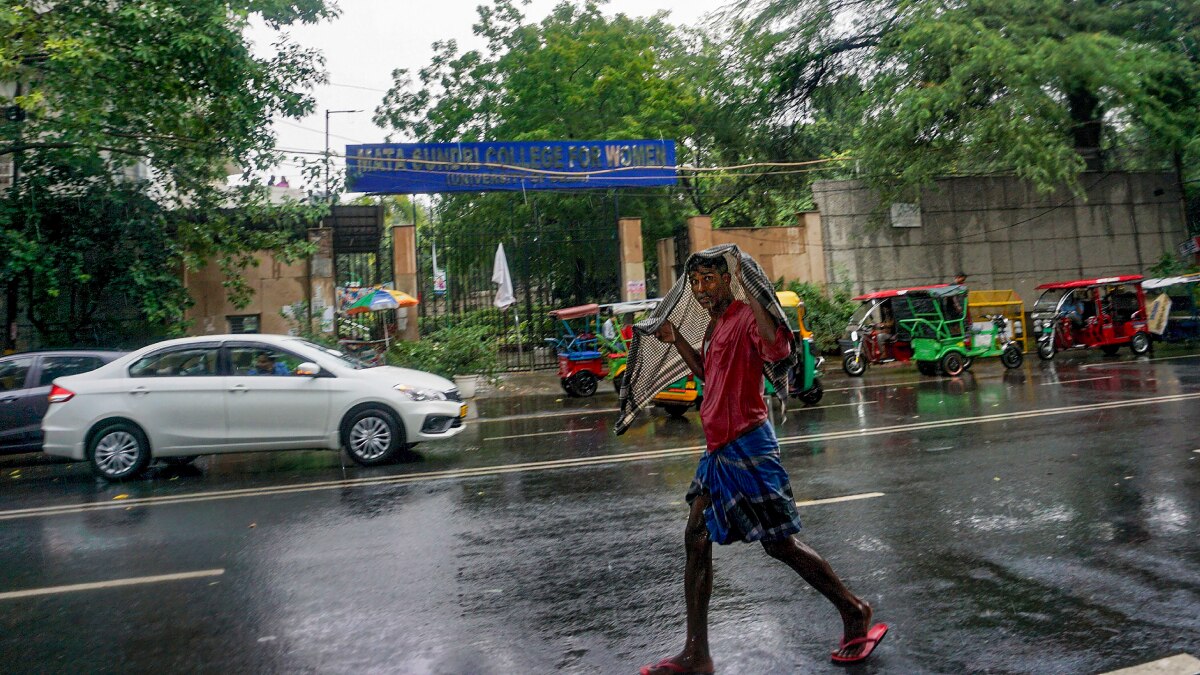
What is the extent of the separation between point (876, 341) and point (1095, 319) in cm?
547

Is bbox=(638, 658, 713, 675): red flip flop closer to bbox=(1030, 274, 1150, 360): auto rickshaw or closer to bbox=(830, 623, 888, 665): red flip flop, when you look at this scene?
bbox=(830, 623, 888, 665): red flip flop

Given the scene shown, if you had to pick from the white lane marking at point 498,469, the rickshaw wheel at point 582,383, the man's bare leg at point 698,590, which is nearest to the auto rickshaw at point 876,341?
the rickshaw wheel at point 582,383

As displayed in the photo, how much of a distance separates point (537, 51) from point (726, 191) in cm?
744

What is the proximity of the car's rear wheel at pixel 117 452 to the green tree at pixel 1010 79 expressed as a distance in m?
17.1

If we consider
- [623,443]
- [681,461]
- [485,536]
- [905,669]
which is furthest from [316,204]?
[905,669]

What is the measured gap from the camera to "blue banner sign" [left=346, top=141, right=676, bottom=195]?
19672 mm

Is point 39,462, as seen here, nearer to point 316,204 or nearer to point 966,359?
point 316,204

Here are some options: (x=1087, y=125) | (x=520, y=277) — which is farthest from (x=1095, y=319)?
(x=520, y=277)

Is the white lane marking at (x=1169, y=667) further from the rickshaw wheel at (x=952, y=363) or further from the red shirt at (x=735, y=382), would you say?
the rickshaw wheel at (x=952, y=363)

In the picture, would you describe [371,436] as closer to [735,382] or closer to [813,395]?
[735,382]

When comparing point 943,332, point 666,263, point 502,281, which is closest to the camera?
point 943,332

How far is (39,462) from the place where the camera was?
12.2m

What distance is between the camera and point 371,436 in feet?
33.1

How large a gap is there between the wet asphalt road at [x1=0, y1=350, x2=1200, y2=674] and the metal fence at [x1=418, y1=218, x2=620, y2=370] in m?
10.8
